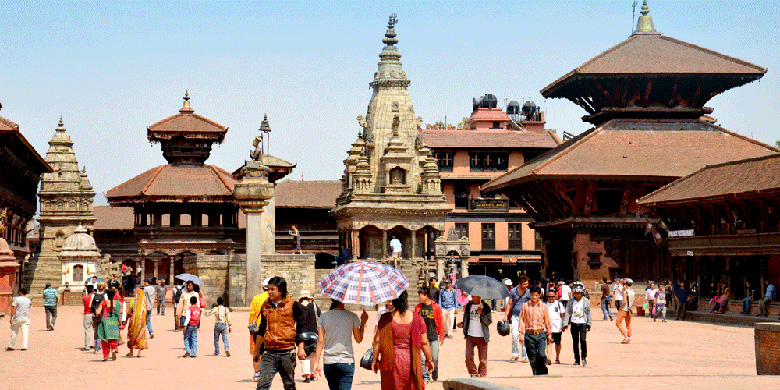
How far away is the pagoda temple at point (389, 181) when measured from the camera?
2317 inches

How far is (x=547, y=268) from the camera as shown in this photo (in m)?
52.0

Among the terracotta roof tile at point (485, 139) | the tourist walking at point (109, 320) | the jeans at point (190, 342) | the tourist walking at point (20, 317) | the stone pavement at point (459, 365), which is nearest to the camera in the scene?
the stone pavement at point (459, 365)

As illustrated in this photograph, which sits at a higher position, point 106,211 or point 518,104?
point 518,104

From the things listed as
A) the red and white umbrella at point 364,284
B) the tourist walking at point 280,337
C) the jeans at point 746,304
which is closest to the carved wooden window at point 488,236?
the jeans at point 746,304

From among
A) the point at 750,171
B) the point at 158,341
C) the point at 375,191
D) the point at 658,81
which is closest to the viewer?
the point at 158,341

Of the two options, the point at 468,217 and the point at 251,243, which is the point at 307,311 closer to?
the point at 251,243

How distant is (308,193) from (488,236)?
12609 millimetres

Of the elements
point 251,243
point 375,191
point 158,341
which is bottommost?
point 158,341

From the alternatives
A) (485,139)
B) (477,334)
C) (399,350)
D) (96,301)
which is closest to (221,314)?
(96,301)

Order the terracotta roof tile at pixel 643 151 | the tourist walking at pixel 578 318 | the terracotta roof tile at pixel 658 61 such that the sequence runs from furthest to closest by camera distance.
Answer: the terracotta roof tile at pixel 658 61 < the terracotta roof tile at pixel 643 151 < the tourist walking at pixel 578 318

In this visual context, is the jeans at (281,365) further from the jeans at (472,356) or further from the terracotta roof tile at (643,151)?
the terracotta roof tile at (643,151)

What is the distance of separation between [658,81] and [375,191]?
18.5 metres

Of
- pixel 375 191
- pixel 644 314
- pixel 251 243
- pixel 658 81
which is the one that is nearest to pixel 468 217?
pixel 375 191

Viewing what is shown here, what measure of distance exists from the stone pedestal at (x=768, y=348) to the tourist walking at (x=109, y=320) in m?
11.9
